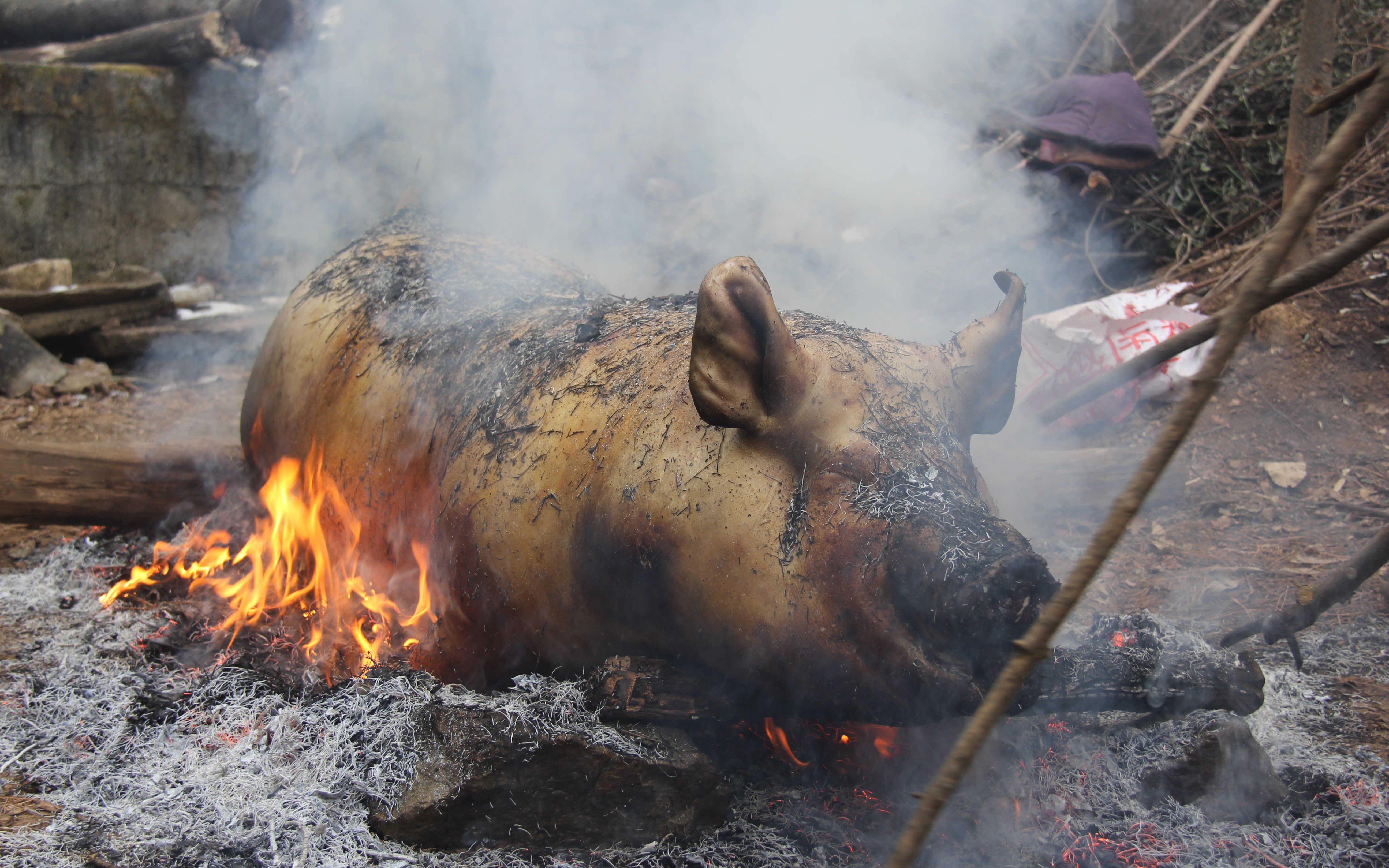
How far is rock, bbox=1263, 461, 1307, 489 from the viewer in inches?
169


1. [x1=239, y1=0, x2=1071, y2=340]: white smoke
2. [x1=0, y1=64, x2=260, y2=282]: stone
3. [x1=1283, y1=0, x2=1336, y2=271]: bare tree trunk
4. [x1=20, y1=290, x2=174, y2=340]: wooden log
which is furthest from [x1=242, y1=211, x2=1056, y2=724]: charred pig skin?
[x1=0, y1=64, x2=260, y2=282]: stone

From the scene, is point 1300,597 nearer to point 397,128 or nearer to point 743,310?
point 743,310

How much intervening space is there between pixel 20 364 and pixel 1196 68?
9.81 m

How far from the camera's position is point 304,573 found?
11.0 feet

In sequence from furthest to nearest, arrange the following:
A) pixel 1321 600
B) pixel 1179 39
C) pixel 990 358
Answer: pixel 1179 39, pixel 990 358, pixel 1321 600

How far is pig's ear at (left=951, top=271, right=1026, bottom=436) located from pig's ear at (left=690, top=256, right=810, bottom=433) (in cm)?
61

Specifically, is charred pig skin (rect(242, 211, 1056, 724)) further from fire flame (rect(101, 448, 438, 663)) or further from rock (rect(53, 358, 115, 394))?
rock (rect(53, 358, 115, 394))

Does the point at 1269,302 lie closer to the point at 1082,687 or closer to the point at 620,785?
the point at 1082,687

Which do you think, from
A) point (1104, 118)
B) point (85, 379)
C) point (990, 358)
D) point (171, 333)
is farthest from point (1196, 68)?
point (85, 379)

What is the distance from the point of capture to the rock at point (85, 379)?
5.75 meters

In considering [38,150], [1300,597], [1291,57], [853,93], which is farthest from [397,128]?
[1291,57]

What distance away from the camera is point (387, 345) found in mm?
3209

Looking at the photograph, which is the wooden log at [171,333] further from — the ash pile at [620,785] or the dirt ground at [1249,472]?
the ash pile at [620,785]

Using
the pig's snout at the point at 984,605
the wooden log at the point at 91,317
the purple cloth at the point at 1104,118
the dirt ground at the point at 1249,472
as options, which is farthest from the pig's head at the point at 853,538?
the wooden log at the point at 91,317
